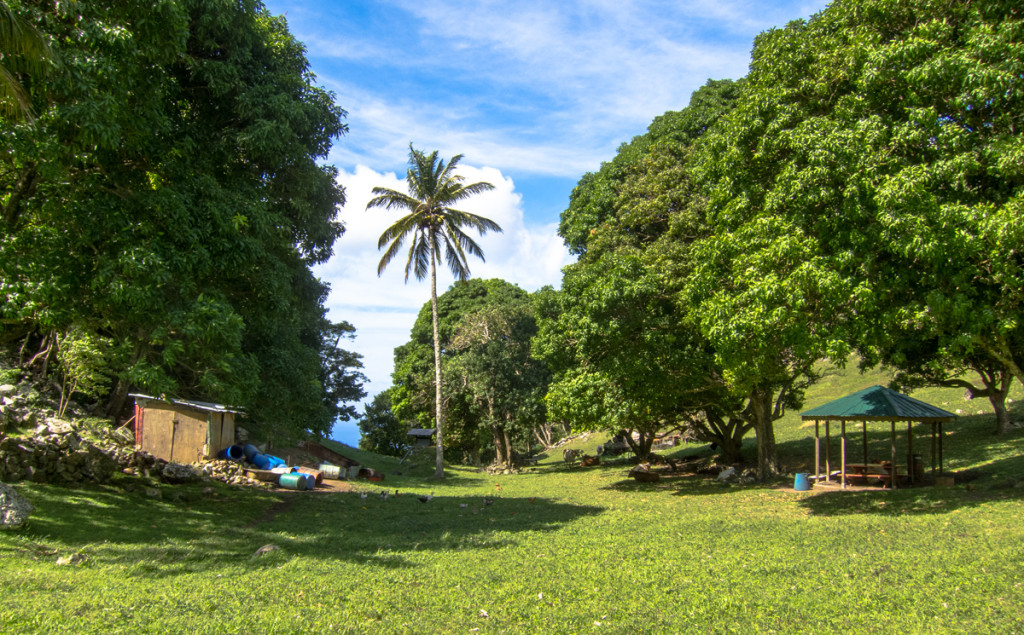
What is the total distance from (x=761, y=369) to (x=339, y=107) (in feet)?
37.8

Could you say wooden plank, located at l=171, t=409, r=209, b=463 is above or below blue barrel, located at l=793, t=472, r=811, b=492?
above

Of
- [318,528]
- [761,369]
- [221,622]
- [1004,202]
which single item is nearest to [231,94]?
[318,528]

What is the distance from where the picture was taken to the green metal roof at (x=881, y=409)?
16422 millimetres

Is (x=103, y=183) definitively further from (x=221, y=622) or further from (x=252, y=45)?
(x=221, y=622)

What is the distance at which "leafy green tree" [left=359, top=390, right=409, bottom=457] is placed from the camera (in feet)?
153

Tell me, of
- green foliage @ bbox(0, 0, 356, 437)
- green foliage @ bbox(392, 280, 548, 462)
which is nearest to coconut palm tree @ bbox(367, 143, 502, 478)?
green foliage @ bbox(392, 280, 548, 462)

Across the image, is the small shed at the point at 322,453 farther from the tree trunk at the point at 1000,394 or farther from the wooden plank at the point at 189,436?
the tree trunk at the point at 1000,394

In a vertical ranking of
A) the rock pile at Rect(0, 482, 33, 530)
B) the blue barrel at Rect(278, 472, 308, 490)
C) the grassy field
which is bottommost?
the blue barrel at Rect(278, 472, 308, 490)

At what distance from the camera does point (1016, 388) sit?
2612 centimetres

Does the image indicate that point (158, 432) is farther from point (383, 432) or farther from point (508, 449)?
point (383, 432)

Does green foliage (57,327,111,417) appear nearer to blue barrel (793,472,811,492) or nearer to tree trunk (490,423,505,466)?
blue barrel (793,472,811,492)

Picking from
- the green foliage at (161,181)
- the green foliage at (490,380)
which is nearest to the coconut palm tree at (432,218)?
the green foliage at (490,380)

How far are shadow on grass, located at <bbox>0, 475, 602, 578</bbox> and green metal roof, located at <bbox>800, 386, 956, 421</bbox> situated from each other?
23.6 feet

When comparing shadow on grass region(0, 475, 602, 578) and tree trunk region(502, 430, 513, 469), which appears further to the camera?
tree trunk region(502, 430, 513, 469)
